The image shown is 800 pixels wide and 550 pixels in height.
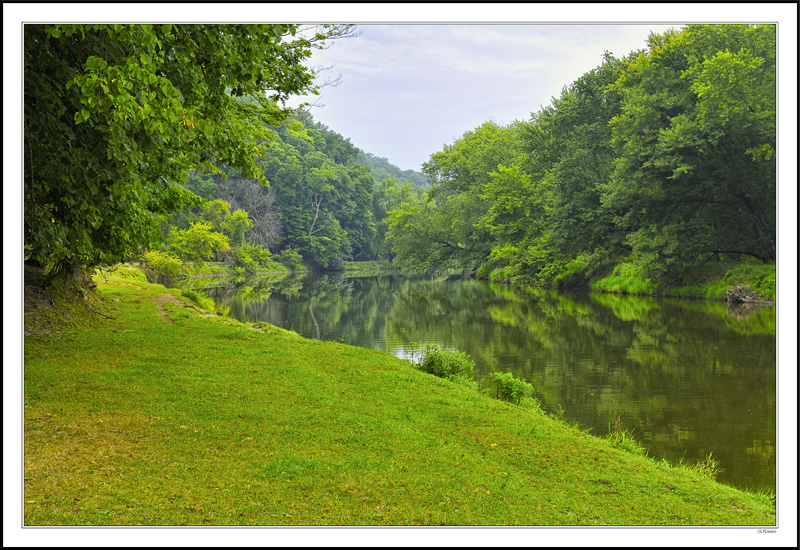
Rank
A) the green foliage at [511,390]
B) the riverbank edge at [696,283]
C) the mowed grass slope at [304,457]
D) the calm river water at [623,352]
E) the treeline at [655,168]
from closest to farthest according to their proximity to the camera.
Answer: the mowed grass slope at [304,457] < the calm river water at [623,352] < the green foliage at [511,390] < the treeline at [655,168] < the riverbank edge at [696,283]

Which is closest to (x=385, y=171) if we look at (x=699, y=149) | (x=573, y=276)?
(x=573, y=276)

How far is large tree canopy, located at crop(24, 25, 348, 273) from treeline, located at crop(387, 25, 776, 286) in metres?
23.2

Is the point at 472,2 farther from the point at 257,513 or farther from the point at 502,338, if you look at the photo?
the point at 502,338

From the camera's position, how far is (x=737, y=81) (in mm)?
25328

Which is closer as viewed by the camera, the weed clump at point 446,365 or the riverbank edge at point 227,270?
the weed clump at point 446,365

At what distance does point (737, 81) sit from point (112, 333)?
85.4ft

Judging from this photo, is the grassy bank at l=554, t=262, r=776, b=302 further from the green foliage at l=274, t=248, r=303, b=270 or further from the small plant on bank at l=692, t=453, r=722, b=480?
the green foliage at l=274, t=248, r=303, b=270

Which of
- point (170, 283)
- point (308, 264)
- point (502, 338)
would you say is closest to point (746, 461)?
point (502, 338)

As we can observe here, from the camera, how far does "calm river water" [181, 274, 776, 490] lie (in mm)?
9227

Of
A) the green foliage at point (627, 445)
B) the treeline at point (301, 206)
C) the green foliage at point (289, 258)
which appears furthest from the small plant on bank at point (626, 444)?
the green foliage at point (289, 258)

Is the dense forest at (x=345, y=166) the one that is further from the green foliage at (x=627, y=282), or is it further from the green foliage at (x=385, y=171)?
the green foliage at (x=385, y=171)

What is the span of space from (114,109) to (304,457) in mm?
3841

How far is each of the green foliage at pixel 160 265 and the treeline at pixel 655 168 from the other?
77.9ft

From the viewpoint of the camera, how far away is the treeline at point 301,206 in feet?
195
